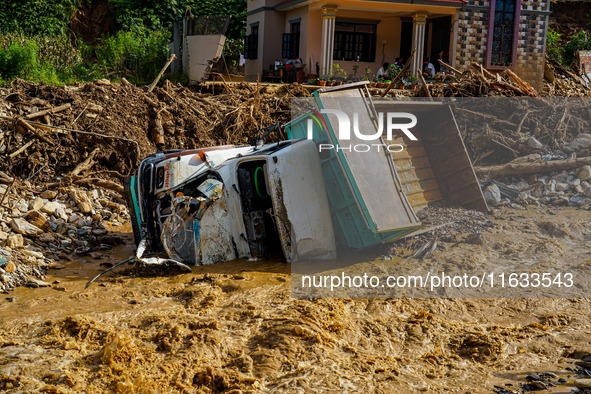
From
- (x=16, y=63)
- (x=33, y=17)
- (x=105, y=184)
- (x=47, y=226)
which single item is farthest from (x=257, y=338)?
(x=33, y=17)

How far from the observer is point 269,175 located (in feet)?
24.7

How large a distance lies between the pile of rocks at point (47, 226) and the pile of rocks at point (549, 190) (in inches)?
278

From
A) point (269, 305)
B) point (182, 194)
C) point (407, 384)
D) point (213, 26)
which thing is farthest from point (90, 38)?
point (407, 384)

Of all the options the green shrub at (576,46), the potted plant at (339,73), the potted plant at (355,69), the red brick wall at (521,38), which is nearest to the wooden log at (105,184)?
the potted plant at (339,73)

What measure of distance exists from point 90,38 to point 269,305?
66.8 feet

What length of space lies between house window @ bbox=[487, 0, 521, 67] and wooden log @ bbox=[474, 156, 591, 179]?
27.4 feet

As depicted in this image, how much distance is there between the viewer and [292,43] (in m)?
20.5

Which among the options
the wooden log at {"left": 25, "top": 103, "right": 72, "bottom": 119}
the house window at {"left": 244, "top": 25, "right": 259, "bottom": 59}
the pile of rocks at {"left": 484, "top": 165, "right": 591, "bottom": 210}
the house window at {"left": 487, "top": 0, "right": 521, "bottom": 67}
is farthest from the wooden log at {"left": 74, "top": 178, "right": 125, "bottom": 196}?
the house window at {"left": 487, "top": 0, "right": 521, "bottom": 67}

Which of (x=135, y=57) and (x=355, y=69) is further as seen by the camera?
(x=355, y=69)

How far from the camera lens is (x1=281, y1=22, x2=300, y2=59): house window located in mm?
20297

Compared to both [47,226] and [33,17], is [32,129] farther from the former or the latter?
[33,17]

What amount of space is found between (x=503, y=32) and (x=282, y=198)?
50.2 feet

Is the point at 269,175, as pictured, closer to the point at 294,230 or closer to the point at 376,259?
the point at 294,230

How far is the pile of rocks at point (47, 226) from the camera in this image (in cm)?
720
